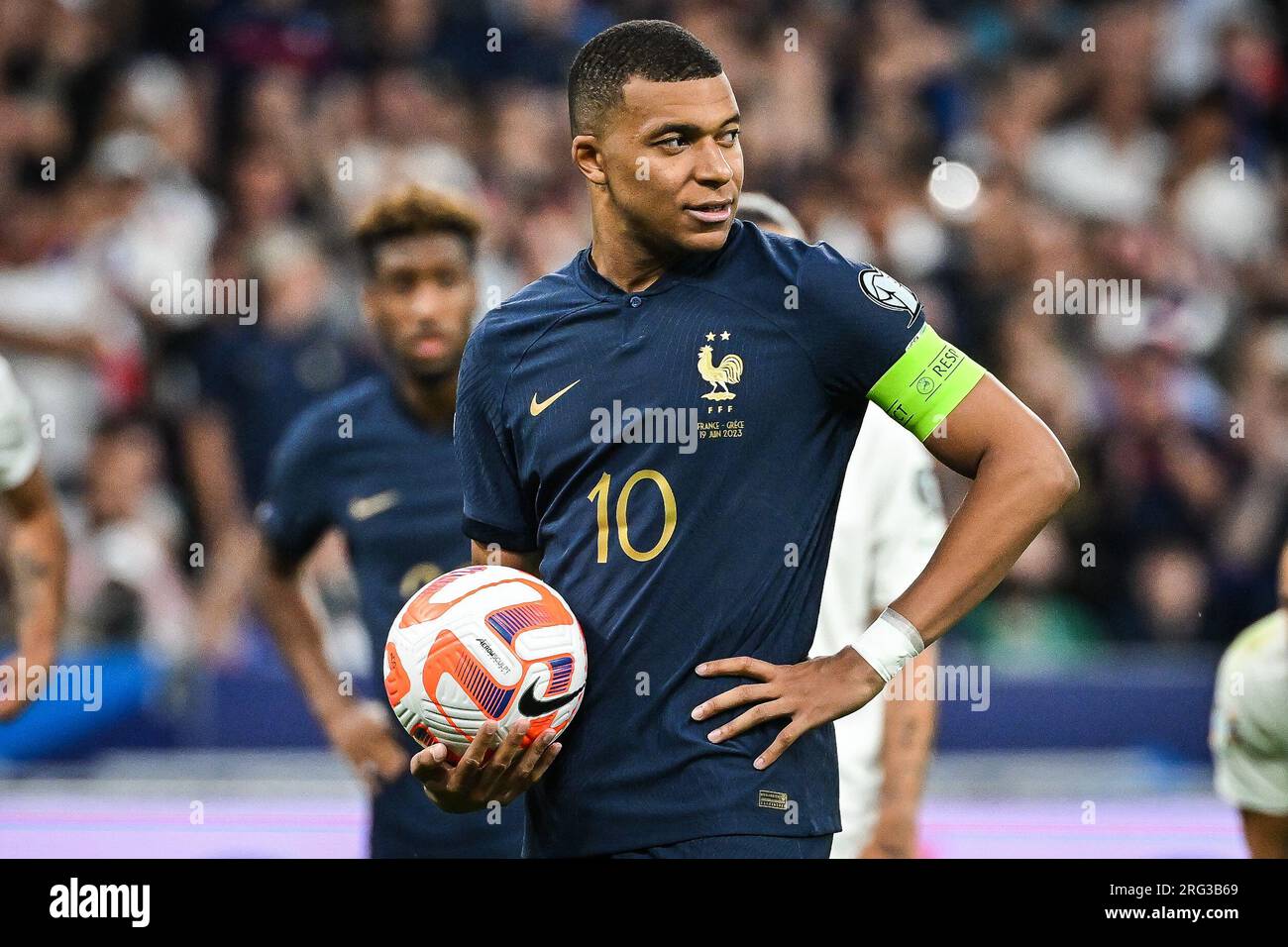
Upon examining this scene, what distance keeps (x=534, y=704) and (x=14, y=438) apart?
8.34ft

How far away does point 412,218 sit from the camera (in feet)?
17.6

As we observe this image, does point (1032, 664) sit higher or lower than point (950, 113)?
lower

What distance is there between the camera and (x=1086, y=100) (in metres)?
11.4

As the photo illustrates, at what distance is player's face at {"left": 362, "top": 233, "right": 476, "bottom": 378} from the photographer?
5254mm

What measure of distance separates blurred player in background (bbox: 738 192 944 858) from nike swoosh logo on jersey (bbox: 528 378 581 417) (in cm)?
160

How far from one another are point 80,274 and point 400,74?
2.43 m

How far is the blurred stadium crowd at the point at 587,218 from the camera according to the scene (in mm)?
9453

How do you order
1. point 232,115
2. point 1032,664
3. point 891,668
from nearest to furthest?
point 891,668, point 1032,664, point 232,115

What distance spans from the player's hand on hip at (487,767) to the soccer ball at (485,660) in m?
0.02

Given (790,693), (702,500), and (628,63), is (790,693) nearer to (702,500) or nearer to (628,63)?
(702,500)

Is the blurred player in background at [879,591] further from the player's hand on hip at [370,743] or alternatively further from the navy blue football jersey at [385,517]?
the player's hand on hip at [370,743]
